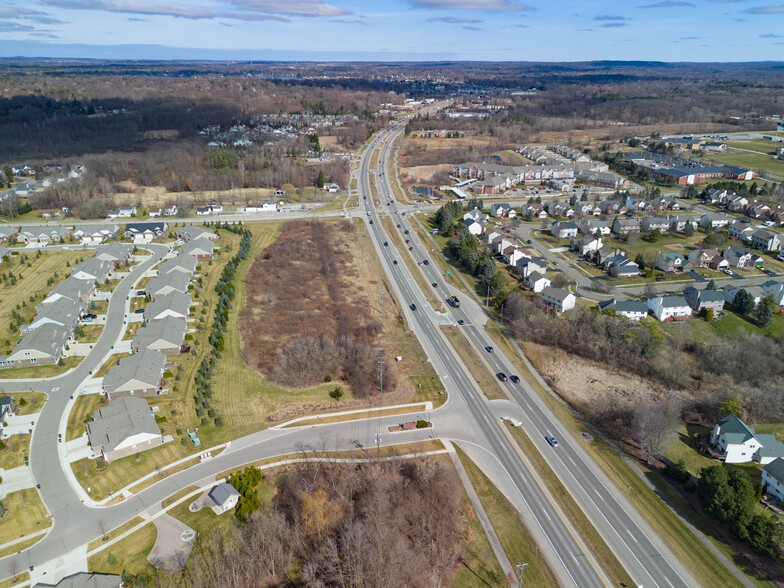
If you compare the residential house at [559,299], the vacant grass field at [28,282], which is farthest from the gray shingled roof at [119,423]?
the residential house at [559,299]

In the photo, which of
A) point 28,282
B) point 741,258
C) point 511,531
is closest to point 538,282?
point 741,258

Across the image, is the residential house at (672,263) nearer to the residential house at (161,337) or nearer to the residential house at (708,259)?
the residential house at (708,259)

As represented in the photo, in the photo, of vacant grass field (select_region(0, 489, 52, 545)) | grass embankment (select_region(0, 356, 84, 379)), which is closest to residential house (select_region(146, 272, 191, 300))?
grass embankment (select_region(0, 356, 84, 379))

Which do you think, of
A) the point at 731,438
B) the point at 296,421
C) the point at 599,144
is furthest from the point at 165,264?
the point at 599,144

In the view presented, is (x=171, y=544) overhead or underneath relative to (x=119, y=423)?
underneath

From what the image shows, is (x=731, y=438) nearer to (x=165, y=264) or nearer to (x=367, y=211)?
(x=165, y=264)

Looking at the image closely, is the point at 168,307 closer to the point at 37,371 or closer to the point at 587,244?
the point at 37,371
